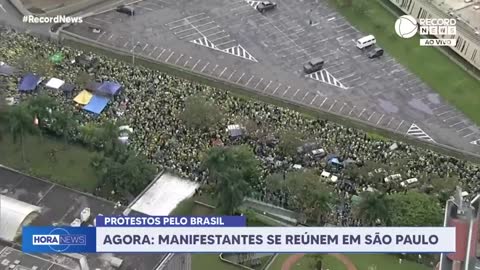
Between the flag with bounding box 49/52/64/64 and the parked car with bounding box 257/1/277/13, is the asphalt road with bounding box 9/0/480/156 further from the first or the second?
the flag with bounding box 49/52/64/64

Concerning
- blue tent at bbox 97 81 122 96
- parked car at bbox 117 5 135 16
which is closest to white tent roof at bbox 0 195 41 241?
blue tent at bbox 97 81 122 96

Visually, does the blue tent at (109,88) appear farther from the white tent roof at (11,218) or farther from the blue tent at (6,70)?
the white tent roof at (11,218)

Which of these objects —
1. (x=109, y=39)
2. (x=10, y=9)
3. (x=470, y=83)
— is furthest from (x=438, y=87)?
(x=10, y=9)

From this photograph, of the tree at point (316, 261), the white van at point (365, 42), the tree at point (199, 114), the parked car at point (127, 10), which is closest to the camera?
the tree at point (316, 261)

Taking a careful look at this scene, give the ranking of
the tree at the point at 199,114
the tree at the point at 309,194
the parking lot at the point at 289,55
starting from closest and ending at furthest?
the tree at the point at 309,194, the tree at the point at 199,114, the parking lot at the point at 289,55

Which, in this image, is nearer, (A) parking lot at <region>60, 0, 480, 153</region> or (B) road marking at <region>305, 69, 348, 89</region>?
(A) parking lot at <region>60, 0, 480, 153</region>

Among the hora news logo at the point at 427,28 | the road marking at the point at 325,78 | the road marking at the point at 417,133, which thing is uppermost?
the hora news logo at the point at 427,28

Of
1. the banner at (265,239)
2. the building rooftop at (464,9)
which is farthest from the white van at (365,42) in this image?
the banner at (265,239)
